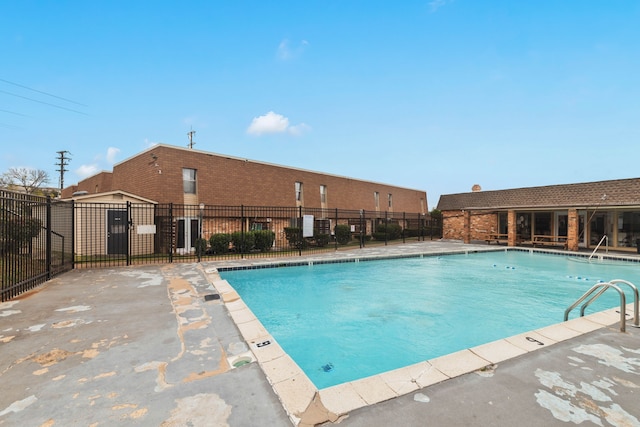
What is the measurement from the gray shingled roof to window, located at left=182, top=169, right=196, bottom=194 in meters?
20.1

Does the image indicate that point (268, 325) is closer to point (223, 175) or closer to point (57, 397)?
point (57, 397)

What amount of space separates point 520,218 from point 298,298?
20303 mm

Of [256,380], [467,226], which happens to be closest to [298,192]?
[467,226]

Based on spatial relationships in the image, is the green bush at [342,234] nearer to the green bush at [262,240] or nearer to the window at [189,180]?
the green bush at [262,240]

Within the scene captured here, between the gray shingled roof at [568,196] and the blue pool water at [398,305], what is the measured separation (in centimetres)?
481

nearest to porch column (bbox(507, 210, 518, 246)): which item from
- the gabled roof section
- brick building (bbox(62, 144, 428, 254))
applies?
brick building (bbox(62, 144, 428, 254))

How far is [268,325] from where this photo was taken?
636 cm

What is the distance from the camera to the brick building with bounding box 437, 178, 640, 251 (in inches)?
623

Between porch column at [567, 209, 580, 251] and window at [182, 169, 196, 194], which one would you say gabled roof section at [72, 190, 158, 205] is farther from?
porch column at [567, 209, 580, 251]

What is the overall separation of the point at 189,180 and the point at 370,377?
1585 cm

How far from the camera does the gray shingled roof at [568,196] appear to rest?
50.3 ft

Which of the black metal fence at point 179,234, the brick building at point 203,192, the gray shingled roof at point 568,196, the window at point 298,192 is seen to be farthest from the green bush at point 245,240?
the gray shingled roof at point 568,196

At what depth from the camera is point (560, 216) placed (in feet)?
62.3

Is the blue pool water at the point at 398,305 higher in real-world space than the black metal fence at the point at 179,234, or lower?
lower
